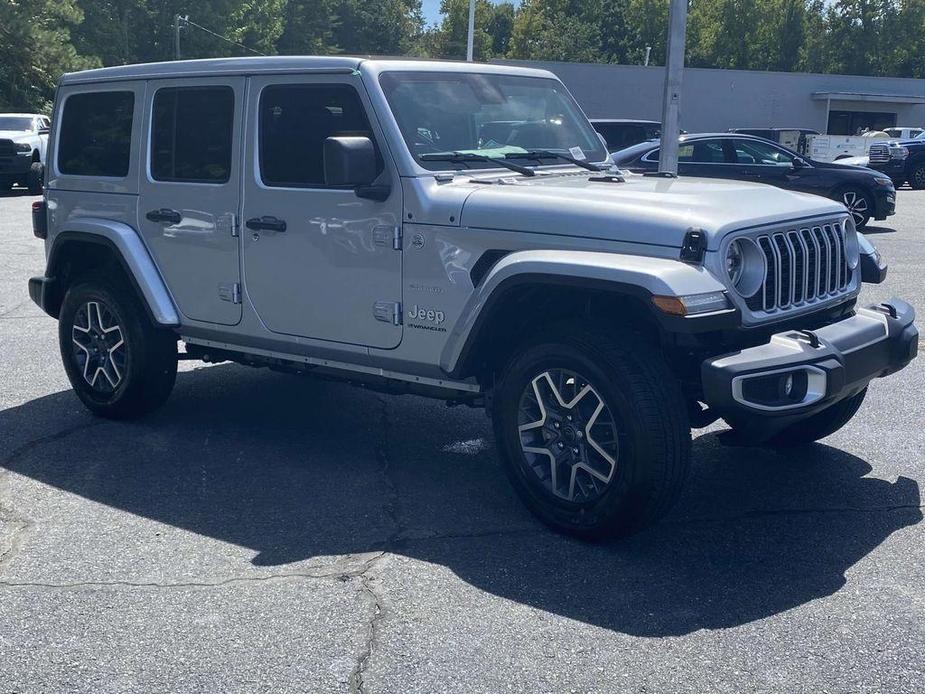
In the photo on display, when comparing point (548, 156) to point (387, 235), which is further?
point (548, 156)

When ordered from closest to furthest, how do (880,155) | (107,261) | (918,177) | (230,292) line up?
(230,292) < (107,261) < (880,155) < (918,177)

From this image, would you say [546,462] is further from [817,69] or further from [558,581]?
[817,69]

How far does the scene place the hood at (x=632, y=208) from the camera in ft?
14.7

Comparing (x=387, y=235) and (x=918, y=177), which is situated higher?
(x=387, y=235)

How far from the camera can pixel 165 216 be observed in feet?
20.2

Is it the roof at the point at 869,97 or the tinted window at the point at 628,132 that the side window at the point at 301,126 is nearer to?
the tinted window at the point at 628,132

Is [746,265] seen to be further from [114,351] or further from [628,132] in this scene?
[628,132]

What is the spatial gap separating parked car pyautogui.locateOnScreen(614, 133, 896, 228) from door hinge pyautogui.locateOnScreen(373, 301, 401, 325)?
11672 millimetres

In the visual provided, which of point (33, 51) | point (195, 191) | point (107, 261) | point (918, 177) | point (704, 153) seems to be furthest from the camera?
point (33, 51)

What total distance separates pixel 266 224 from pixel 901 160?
85.2ft

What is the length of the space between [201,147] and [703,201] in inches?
109

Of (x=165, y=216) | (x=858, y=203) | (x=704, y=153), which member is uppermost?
(x=704, y=153)

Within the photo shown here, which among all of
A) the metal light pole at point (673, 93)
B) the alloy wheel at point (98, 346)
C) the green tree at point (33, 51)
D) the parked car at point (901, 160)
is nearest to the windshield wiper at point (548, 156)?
the alloy wheel at point (98, 346)

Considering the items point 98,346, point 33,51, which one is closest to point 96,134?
point 98,346
